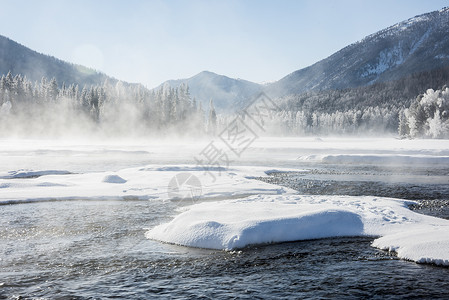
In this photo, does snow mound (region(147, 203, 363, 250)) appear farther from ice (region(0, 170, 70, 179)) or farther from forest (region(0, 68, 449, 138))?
forest (region(0, 68, 449, 138))

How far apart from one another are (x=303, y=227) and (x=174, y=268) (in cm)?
502

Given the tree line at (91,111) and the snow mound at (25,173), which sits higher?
the tree line at (91,111)

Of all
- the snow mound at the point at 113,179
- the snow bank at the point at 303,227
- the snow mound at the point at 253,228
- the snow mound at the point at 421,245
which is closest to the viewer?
the snow mound at the point at 421,245

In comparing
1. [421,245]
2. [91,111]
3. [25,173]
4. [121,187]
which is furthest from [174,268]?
[91,111]

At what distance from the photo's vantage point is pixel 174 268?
29.7 ft

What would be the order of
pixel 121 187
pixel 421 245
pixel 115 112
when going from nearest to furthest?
pixel 421 245
pixel 121 187
pixel 115 112

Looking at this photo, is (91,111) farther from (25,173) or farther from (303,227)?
(303,227)

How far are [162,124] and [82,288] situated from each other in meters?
83.1

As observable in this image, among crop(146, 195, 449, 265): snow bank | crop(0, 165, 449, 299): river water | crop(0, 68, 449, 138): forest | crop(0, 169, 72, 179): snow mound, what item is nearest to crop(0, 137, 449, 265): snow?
crop(146, 195, 449, 265): snow bank

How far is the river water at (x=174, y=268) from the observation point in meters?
7.55

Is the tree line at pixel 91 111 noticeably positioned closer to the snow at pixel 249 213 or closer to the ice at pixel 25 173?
the ice at pixel 25 173

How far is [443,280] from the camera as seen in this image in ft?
26.6

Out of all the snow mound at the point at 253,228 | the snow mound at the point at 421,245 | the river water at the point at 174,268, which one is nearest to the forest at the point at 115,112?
the snow mound at the point at 253,228

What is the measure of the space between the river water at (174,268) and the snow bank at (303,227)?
0.43 meters
